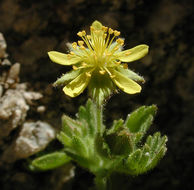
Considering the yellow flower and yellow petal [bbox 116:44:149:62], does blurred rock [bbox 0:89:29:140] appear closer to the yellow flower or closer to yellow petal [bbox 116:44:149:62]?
the yellow flower

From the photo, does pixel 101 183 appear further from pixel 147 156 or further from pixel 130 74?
pixel 130 74

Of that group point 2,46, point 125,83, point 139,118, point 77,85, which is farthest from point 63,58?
point 139,118

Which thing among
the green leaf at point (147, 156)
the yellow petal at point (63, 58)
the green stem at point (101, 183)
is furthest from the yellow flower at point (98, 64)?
the green stem at point (101, 183)

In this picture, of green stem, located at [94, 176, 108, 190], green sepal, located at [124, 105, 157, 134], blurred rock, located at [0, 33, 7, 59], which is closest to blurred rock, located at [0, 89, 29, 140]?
blurred rock, located at [0, 33, 7, 59]

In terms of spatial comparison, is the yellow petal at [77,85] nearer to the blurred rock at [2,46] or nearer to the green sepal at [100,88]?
the green sepal at [100,88]

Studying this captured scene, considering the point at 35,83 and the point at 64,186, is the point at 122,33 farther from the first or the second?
the point at 64,186
